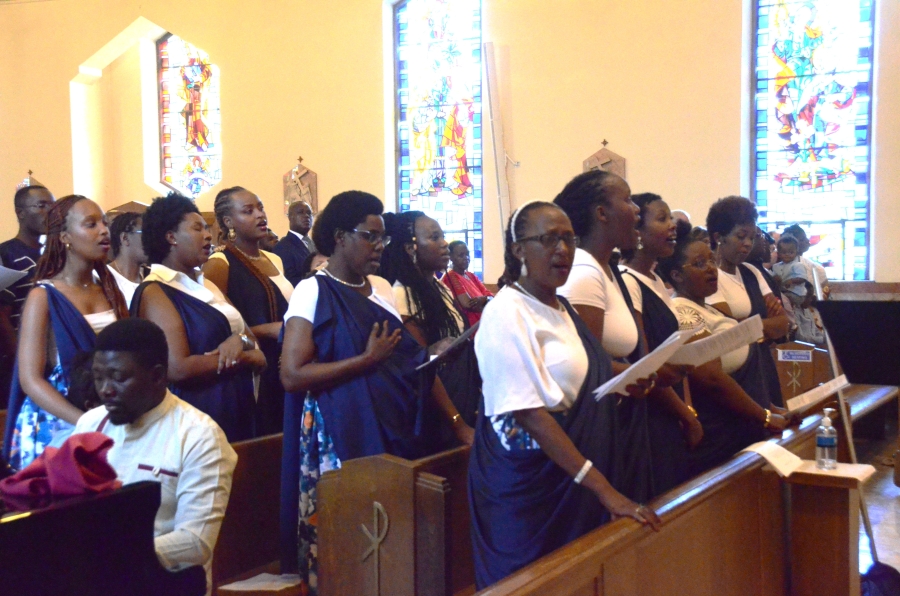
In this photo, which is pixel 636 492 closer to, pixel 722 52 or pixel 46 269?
pixel 46 269

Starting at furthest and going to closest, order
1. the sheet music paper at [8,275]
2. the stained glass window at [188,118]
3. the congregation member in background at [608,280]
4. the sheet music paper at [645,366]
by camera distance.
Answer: the stained glass window at [188,118], the sheet music paper at [8,275], the congregation member in background at [608,280], the sheet music paper at [645,366]

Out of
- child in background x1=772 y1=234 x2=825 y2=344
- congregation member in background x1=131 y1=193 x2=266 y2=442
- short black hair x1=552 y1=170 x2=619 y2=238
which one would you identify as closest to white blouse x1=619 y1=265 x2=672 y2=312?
short black hair x1=552 y1=170 x2=619 y2=238

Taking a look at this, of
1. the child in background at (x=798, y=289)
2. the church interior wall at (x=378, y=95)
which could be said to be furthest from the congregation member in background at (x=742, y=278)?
the church interior wall at (x=378, y=95)

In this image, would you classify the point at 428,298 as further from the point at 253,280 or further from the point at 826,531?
the point at 826,531

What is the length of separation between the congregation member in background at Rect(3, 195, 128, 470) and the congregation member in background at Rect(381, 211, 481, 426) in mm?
1002

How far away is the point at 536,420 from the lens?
6.35ft

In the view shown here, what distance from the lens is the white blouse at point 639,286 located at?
2693 millimetres

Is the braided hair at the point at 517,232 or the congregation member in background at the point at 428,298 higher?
the braided hair at the point at 517,232

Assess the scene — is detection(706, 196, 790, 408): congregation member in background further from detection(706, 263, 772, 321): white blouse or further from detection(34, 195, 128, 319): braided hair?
detection(34, 195, 128, 319): braided hair

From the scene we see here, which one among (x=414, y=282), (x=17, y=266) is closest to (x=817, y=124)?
(x=414, y=282)

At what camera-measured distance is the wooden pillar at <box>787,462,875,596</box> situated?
2531 mm

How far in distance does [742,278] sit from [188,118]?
30.7ft

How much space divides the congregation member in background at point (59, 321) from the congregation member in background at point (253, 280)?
26.8 inches

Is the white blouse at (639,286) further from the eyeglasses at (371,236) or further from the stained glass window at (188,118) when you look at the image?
the stained glass window at (188,118)
